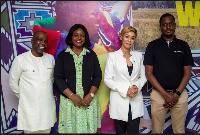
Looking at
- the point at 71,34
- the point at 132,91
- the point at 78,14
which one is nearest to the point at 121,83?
the point at 132,91

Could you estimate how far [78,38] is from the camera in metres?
2.97

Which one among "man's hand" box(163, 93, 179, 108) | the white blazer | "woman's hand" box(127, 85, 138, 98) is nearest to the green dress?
the white blazer

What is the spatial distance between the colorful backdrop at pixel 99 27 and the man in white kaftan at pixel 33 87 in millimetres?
570

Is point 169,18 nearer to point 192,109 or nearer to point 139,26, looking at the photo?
point 139,26

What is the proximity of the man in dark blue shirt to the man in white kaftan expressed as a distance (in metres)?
1.52

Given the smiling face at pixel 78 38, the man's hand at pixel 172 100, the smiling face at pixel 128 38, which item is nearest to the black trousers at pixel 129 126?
the man's hand at pixel 172 100

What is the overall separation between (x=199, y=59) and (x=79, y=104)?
230cm

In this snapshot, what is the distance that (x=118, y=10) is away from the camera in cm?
359

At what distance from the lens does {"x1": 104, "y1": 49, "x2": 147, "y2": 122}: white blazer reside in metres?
2.94

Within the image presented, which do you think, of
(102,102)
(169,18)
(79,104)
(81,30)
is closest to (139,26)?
(169,18)

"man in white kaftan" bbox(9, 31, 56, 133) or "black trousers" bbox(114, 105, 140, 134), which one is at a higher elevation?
"man in white kaftan" bbox(9, 31, 56, 133)

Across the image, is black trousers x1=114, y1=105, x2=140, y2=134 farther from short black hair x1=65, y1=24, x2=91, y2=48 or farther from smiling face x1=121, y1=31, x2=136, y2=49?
short black hair x1=65, y1=24, x2=91, y2=48

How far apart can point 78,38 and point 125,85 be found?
95 cm

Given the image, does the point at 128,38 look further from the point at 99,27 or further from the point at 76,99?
the point at 76,99
